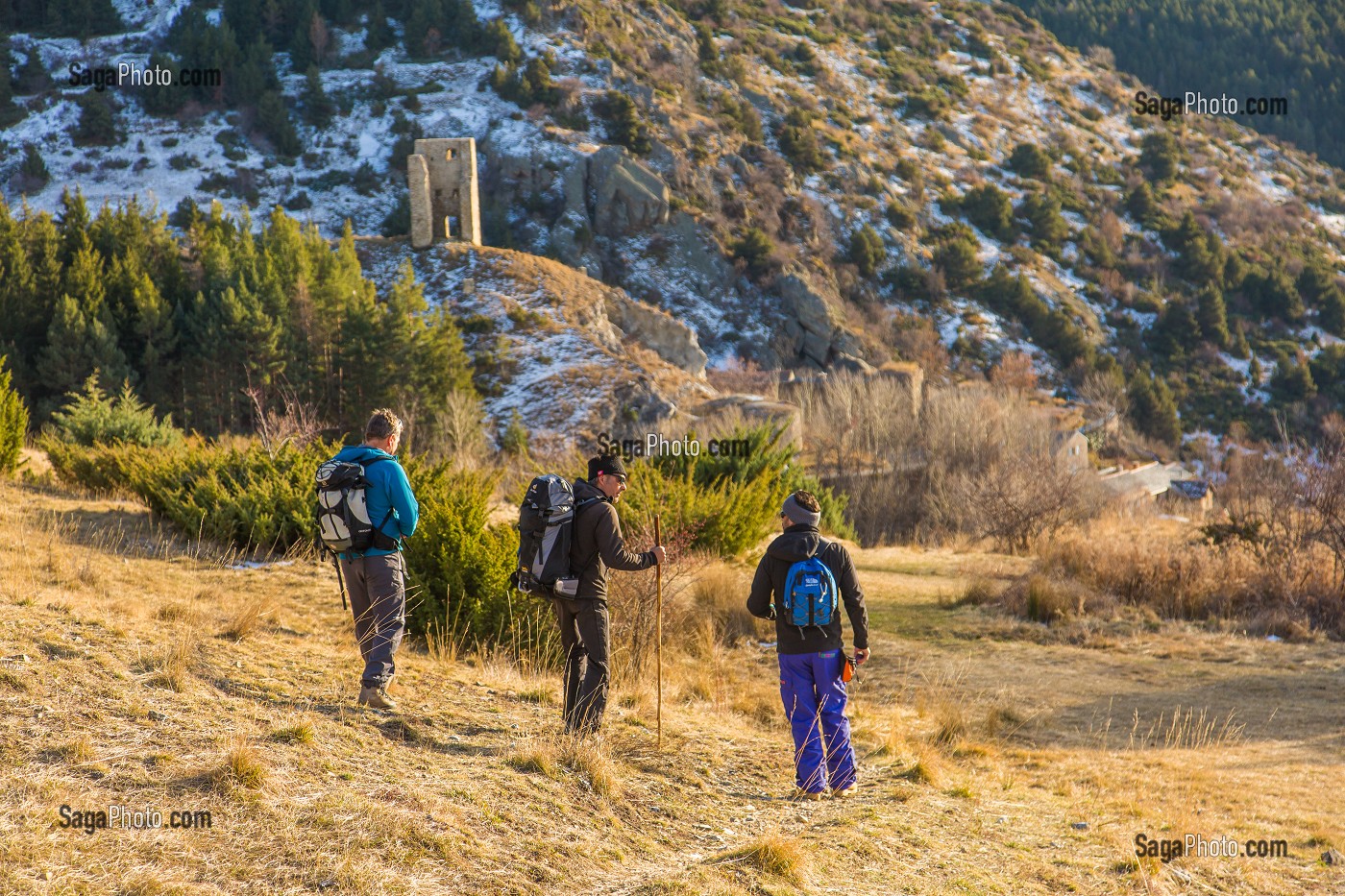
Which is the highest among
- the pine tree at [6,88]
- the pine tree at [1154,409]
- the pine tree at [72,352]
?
the pine tree at [6,88]

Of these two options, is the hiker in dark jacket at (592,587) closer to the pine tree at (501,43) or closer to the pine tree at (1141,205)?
the pine tree at (501,43)

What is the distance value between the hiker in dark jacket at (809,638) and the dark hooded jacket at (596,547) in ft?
2.34

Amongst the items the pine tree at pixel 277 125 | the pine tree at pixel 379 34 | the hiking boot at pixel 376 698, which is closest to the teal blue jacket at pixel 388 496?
→ the hiking boot at pixel 376 698

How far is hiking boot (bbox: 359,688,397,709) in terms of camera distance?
631cm

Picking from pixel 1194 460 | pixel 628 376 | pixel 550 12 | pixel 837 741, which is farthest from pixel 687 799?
pixel 550 12

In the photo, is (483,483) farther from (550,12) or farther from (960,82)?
(960,82)

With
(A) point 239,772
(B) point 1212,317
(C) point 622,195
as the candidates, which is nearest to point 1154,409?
(B) point 1212,317

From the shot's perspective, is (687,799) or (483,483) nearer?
(687,799)

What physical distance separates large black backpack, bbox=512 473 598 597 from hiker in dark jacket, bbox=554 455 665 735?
8 centimetres

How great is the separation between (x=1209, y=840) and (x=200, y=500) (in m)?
9.64

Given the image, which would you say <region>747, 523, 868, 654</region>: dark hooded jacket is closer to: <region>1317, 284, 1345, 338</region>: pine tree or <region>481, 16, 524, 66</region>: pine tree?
<region>481, 16, 524, 66</region>: pine tree

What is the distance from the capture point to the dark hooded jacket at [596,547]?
588 centimetres

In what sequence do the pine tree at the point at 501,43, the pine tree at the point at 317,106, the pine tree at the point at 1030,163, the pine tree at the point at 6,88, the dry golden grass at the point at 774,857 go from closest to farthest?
the dry golden grass at the point at 774,857, the pine tree at the point at 6,88, the pine tree at the point at 317,106, the pine tree at the point at 501,43, the pine tree at the point at 1030,163

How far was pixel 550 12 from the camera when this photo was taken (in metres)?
74.6
